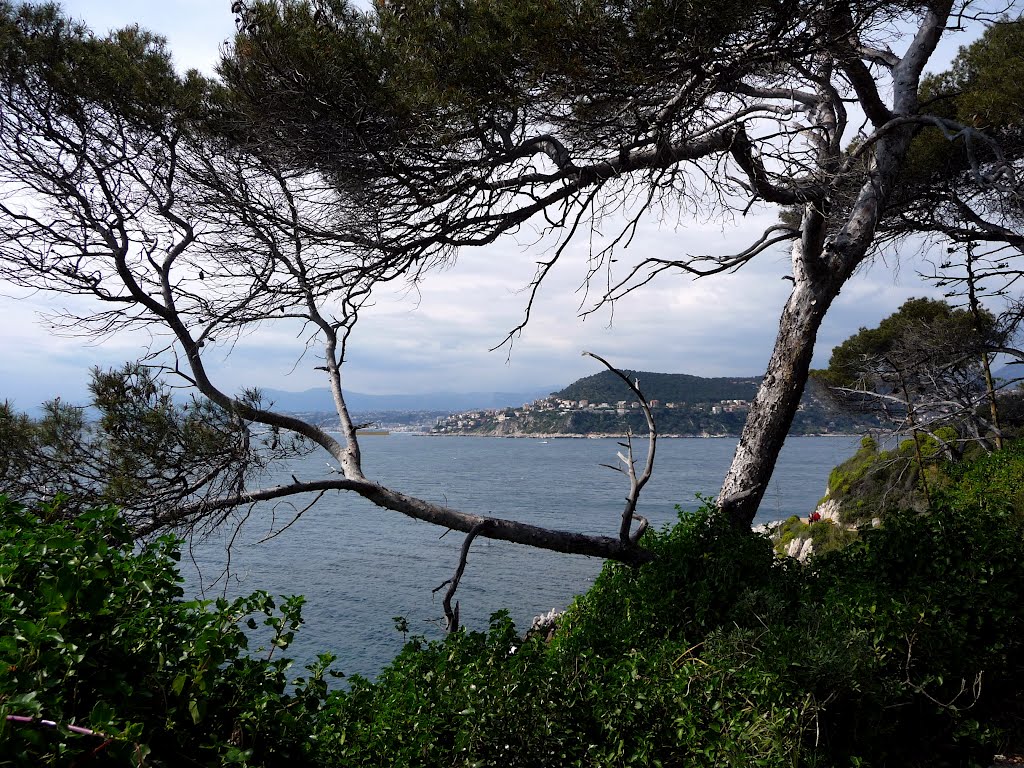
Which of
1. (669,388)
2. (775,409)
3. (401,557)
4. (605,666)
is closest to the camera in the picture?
(605,666)

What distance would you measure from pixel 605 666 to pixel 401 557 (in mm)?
18326

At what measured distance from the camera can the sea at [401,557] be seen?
12508mm

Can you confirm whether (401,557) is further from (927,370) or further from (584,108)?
(584,108)

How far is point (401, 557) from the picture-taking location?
2080 centimetres

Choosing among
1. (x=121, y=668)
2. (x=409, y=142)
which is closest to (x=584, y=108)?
(x=409, y=142)

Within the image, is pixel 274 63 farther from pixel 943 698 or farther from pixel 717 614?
pixel 943 698

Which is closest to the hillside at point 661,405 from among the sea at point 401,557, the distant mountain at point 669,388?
the distant mountain at point 669,388

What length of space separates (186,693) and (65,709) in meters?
0.25

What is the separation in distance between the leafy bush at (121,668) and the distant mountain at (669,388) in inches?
1638

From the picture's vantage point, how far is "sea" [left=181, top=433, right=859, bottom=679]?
12508mm

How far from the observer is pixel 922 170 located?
7.48 meters

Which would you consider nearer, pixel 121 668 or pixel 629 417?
pixel 121 668

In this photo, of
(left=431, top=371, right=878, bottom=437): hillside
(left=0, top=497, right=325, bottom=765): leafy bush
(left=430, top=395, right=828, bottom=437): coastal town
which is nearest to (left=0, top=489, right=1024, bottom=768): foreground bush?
(left=0, top=497, right=325, bottom=765): leafy bush

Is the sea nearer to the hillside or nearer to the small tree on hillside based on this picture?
the small tree on hillside
